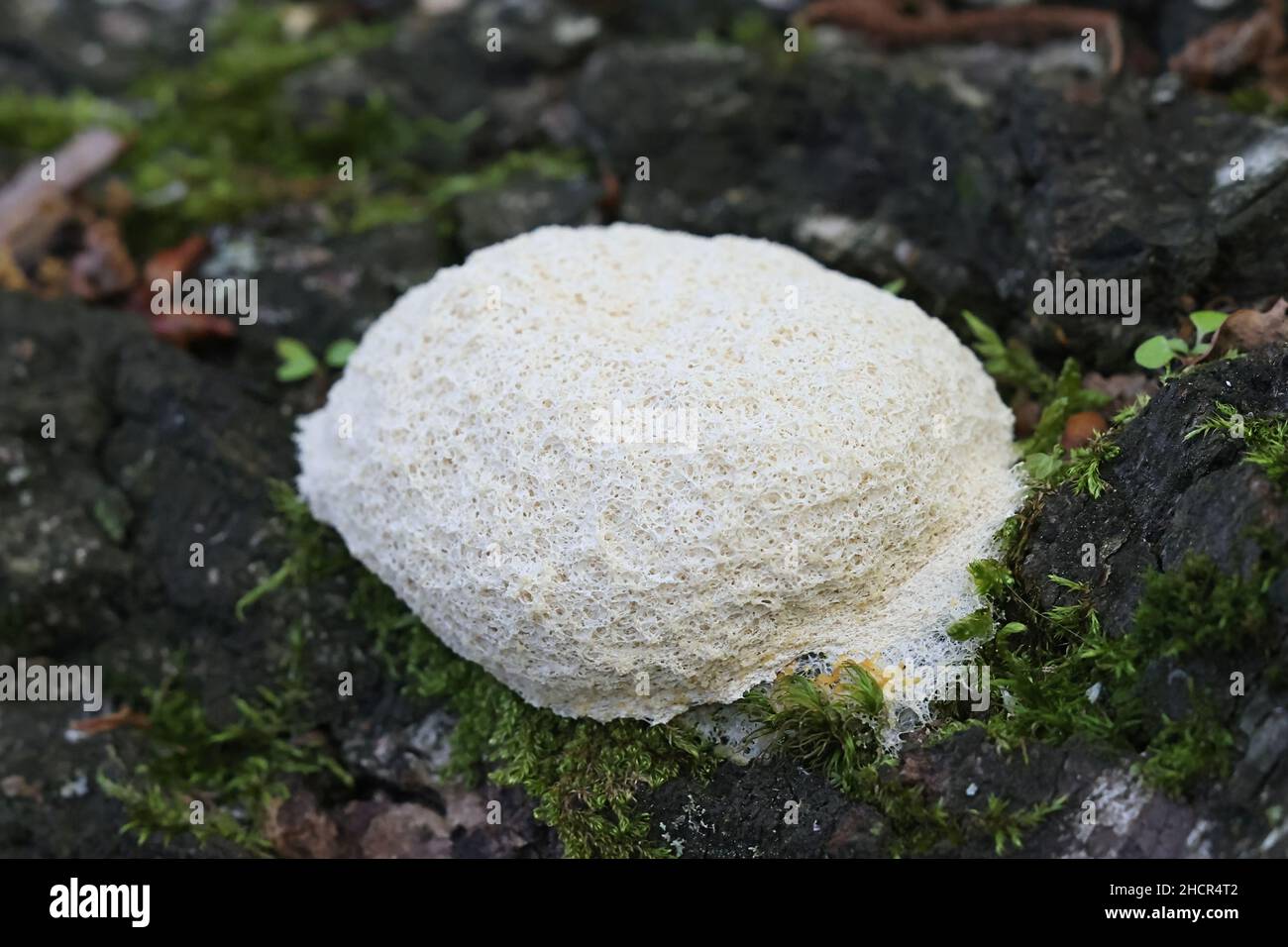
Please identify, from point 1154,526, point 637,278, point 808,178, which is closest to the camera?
point 1154,526

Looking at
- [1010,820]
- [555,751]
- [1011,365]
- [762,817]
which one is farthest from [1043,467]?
[555,751]

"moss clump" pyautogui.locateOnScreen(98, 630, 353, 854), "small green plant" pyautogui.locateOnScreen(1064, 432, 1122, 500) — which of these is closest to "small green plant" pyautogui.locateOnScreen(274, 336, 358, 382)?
"moss clump" pyautogui.locateOnScreen(98, 630, 353, 854)

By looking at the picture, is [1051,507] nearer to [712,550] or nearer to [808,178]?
[712,550]

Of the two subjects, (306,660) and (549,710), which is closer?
(549,710)

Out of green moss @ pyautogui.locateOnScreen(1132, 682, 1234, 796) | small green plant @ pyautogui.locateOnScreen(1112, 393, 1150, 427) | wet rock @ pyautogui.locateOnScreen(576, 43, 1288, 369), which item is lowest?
green moss @ pyautogui.locateOnScreen(1132, 682, 1234, 796)

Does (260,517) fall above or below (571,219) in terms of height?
below

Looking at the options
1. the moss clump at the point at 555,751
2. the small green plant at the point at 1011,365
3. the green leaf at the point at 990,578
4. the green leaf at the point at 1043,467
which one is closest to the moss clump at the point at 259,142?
the small green plant at the point at 1011,365

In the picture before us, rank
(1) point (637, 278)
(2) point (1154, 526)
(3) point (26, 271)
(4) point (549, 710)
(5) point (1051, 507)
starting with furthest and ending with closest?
(3) point (26, 271) < (1) point (637, 278) < (4) point (549, 710) < (5) point (1051, 507) < (2) point (1154, 526)

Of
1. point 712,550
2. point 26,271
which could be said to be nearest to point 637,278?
point 712,550

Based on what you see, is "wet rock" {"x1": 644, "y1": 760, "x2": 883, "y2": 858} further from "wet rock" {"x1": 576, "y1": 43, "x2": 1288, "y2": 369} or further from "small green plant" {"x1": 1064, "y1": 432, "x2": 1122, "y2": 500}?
"wet rock" {"x1": 576, "y1": 43, "x2": 1288, "y2": 369}
